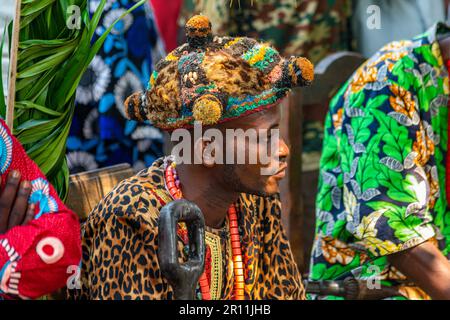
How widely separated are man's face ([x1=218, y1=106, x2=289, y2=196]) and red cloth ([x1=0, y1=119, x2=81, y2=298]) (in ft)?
1.72

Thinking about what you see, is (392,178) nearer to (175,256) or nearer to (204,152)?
(204,152)

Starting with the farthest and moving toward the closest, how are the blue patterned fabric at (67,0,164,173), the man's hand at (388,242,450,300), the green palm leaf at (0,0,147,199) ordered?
1. the blue patterned fabric at (67,0,164,173)
2. the man's hand at (388,242,450,300)
3. the green palm leaf at (0,0,147,199)

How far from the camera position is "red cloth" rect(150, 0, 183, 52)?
5020mm

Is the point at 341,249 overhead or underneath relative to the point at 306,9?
underneath

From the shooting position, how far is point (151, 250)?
254 cm

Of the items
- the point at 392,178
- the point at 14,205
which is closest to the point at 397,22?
the point at 392,178

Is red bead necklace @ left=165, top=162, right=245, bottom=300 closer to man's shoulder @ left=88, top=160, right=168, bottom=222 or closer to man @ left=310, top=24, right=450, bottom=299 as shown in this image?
man's shoulder @ left=88, top=160, right=168, bottom=222

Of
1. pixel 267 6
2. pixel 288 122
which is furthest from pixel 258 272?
pixel 267 6

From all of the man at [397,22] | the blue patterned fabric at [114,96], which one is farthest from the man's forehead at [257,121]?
the man at [397,22]

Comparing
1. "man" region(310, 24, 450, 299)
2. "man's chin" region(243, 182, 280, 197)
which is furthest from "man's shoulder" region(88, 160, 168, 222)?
"man" region(310, 24, 450, 299)

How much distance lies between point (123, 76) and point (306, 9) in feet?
4.59

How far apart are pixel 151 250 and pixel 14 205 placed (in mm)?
407

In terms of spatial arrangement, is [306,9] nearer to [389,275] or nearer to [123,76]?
[123,76]

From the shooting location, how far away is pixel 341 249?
3596 mm
